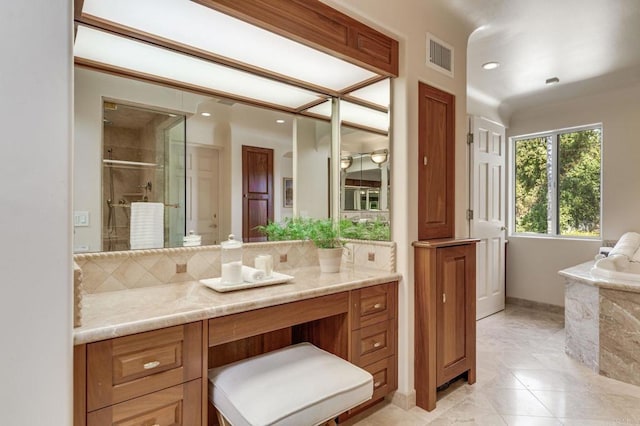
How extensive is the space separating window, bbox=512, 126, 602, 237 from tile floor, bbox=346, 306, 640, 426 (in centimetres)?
170

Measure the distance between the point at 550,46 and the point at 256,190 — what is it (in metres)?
2.65

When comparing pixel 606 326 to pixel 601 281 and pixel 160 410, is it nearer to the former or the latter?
pixel 601 281

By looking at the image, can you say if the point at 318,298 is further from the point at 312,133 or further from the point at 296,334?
the point at 312,133

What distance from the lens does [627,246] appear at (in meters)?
3.27

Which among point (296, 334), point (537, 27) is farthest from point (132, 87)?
point (537, 27)

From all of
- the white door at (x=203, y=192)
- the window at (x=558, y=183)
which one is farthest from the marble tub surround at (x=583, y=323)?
the white door at (x=203, y=192)

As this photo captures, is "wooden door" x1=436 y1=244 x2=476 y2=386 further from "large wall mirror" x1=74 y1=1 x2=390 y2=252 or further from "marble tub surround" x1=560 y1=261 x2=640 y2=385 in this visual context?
"marble tub surround" x1=560 y1=261 x2=640 y2=385

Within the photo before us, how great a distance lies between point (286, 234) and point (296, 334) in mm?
644

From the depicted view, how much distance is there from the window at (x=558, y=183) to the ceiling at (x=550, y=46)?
563 mm

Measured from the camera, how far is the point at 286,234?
236 cm

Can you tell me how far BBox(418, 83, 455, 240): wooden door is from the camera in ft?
7.54

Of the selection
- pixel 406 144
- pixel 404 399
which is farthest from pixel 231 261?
pixel 404 399

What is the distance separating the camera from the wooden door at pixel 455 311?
7.22ft

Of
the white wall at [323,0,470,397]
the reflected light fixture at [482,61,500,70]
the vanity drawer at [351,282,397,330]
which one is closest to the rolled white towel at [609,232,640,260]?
the reflected light fixture at [482,61,500,70]
